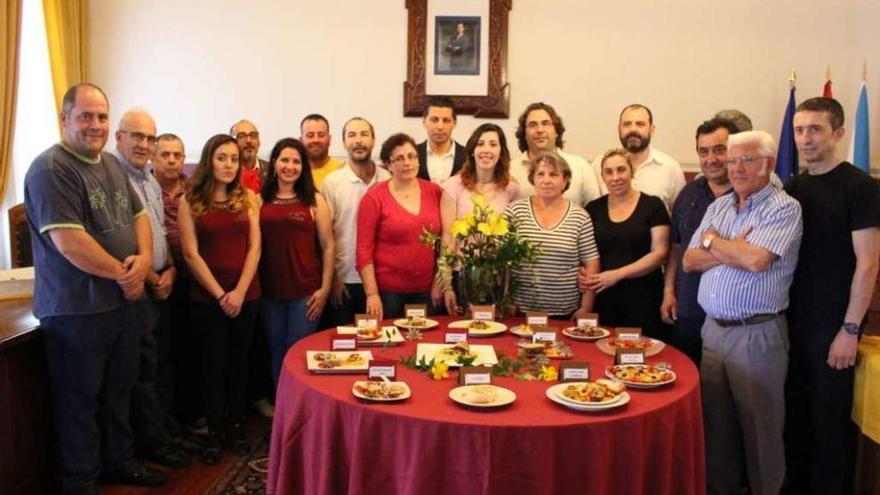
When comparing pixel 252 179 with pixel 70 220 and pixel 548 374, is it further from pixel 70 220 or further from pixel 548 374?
pixel 548 374

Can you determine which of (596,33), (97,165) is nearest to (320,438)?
(97,165)

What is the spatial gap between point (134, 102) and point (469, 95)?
264 centimetres

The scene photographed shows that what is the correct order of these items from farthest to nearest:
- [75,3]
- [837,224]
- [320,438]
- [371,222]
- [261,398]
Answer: [75,3] < [261,398] < [371,222] < [837,224] < [320,438]

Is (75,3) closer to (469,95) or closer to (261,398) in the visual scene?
(469,95)

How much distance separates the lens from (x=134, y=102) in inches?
218

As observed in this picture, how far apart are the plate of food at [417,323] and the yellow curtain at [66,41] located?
11.4 feet

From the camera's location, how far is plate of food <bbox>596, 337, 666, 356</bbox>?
92.8 inches

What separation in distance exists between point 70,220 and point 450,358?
56.3 inches

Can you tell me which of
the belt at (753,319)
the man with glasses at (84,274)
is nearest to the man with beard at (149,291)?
the man with glasses at (84,274)

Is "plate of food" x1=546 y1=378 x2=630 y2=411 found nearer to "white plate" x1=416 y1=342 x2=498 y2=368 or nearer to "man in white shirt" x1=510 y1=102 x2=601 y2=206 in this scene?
"white plate" x1=416 y1=342 x2=498 y2=368

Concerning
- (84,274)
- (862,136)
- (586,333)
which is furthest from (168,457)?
(862,136)

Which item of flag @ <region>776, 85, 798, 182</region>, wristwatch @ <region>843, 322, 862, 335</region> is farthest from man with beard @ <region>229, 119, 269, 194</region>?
flag @ <region>776, 85, 798, 182</region>

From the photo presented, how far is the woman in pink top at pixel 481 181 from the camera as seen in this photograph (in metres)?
3.13

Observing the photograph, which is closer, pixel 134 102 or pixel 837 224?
pixel 837 224
